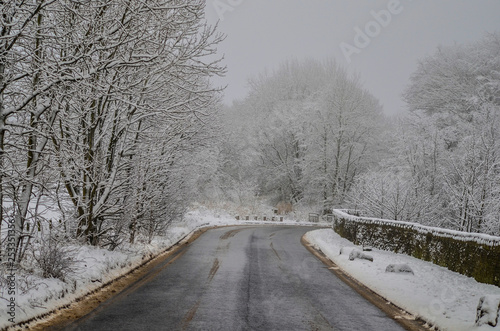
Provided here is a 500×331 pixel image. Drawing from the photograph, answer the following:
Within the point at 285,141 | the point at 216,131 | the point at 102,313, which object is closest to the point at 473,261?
the point at 102,313

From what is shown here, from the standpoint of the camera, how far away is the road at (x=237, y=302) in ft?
20.3

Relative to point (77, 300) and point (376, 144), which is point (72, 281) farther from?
point (376, 144)

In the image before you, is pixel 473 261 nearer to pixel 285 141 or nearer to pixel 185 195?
pixel 185 195

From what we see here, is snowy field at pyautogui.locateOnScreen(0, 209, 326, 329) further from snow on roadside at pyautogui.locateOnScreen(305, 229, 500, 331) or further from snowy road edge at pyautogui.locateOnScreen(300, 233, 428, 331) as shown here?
snow on roadside at pyautogui.locateOnScreen(305, 229, 500, 331)

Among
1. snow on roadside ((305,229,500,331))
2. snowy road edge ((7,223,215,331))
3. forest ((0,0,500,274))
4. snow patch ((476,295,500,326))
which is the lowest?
snowy road edge ((7,223,215,331))

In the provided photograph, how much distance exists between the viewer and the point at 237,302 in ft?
24.6

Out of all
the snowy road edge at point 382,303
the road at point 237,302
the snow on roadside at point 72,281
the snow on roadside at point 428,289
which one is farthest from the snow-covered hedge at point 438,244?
the snow on roadside at point 72,281

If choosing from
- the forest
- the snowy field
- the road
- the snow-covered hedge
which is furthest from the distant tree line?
the snowy field

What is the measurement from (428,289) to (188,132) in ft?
38.4

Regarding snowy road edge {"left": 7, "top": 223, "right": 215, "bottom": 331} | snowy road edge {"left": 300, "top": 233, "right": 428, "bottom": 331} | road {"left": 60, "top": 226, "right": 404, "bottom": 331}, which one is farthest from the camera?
snowy road edge {"left": 300, "top": 233, "right": 428, "bottom": 331}

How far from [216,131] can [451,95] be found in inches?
796

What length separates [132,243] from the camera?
1298 centimetres

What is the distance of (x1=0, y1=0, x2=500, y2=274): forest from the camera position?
23.1ft

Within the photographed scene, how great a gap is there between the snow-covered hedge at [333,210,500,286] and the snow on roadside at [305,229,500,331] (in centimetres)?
28
